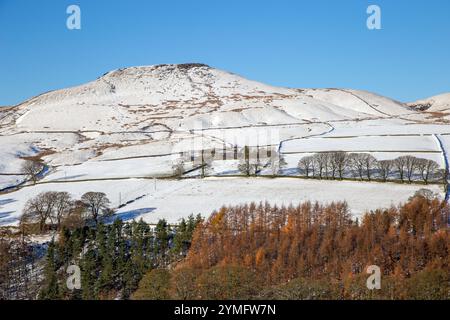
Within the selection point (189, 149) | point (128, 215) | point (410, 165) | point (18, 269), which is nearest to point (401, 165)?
point (410, 165)

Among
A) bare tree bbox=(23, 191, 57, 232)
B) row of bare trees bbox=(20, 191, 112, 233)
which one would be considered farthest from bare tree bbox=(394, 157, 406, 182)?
bare tree bbox=(23, 191, 57, 232)

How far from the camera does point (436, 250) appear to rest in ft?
128

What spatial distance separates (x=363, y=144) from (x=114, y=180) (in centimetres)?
6079

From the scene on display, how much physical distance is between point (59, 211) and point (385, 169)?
174 ft

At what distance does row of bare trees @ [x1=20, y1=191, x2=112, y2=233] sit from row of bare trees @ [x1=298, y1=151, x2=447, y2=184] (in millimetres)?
36650

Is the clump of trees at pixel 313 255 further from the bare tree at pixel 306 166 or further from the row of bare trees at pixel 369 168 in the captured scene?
the bare tree at pixel 306 166

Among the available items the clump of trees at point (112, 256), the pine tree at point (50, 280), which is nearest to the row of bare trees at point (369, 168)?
the clump of trees at point (112, 256)

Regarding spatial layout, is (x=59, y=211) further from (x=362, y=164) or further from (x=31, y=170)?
(x=362, y=164)

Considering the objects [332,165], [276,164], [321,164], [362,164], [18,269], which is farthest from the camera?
[276,164]

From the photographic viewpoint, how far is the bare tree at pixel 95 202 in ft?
199

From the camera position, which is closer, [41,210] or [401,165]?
[41,210]

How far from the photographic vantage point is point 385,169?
7244 centimetres
